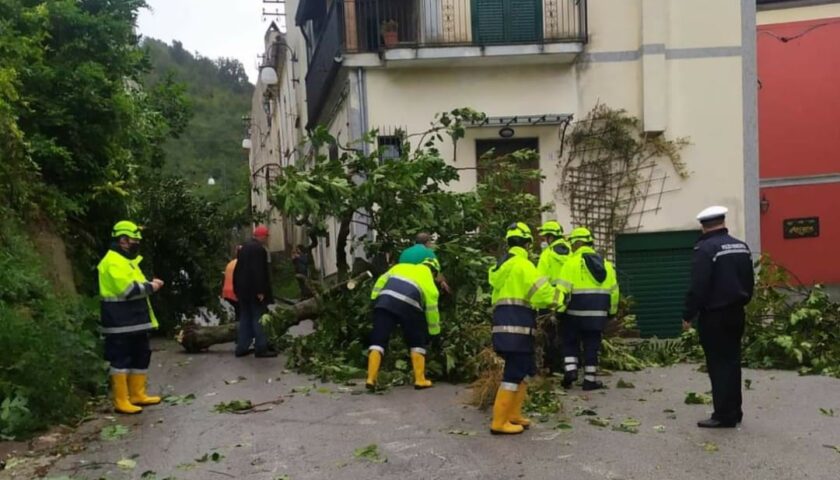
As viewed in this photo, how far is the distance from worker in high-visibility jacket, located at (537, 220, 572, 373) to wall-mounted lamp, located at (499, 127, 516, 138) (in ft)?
16.9

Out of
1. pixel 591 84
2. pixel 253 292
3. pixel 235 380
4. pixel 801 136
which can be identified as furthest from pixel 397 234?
pixel 801 136

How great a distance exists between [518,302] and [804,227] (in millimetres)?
15443

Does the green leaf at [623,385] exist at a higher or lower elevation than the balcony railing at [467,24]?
lower

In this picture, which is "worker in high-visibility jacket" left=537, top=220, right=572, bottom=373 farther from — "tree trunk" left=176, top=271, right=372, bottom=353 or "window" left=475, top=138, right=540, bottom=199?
"window" left=475, top=138, right=540, bottom=199

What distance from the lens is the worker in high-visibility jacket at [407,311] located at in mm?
7918

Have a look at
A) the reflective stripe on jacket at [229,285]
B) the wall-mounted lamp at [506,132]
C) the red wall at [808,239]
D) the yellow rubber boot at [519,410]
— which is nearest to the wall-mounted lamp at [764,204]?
the red wall at [808,239]

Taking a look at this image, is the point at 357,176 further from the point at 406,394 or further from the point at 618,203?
the point at 618,203

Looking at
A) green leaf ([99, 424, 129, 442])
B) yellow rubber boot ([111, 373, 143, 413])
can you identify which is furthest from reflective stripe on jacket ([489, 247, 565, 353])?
yellow rubber boot ([111, 373, 143, 413])

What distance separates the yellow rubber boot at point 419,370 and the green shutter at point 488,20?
7.20 meters

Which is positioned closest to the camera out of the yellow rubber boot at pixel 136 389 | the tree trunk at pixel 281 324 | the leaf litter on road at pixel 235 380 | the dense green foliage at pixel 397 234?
the yellow rubber boot at pixel 136 389

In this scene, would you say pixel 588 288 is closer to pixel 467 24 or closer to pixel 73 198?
pixel 467 24

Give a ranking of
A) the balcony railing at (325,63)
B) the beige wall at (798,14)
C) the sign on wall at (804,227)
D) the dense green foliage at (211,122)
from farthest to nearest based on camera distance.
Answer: the dense green foliage at (211,122) → the sign on wall at (804,227) → the beige wall at (798,14) → the balcony railing at (325,63)

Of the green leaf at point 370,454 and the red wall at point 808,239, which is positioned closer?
the green leaf at point 370,454

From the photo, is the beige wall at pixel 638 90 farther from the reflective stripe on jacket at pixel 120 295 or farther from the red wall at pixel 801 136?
the reflective stripe on jacket at pixel 120 295
